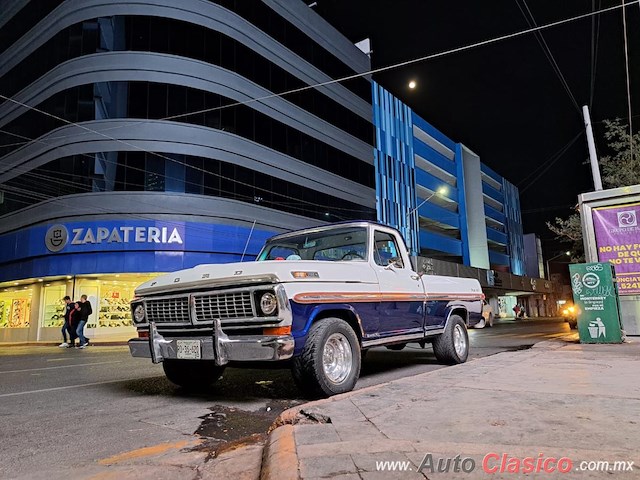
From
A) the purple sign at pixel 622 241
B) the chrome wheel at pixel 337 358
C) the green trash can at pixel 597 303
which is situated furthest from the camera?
the purple sign at pixel 622 241

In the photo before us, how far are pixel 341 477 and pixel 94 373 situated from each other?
6.73 metres

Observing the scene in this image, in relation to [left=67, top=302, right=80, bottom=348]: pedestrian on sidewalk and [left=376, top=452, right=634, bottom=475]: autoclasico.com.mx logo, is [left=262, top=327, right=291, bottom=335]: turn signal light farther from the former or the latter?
[left=67, top=302, right=80, bottom=348]: pedestrian on sidewalk

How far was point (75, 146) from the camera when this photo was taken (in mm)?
22594

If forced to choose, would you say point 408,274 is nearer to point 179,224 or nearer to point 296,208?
point 179,224

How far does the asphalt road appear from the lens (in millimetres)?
3215

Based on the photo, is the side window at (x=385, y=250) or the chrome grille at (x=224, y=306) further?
the side window at (x=385, y=250)

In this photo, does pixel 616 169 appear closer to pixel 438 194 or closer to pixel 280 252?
pixel 280 252

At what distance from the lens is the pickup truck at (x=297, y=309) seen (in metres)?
4.29

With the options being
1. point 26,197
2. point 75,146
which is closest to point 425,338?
point 75,146

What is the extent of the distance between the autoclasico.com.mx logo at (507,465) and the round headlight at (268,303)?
2.00 metres

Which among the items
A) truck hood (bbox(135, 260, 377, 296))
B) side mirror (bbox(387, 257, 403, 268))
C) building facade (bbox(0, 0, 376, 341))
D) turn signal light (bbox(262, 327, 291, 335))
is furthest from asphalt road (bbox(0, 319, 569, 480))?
building facade (bbox(0, 0, 376, 341))

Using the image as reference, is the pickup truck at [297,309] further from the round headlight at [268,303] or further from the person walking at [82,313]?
the person walking at [82,313]

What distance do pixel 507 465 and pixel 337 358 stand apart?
2.60m

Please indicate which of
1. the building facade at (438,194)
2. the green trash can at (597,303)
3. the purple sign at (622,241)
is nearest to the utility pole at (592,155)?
the purple sign at (622,241)
